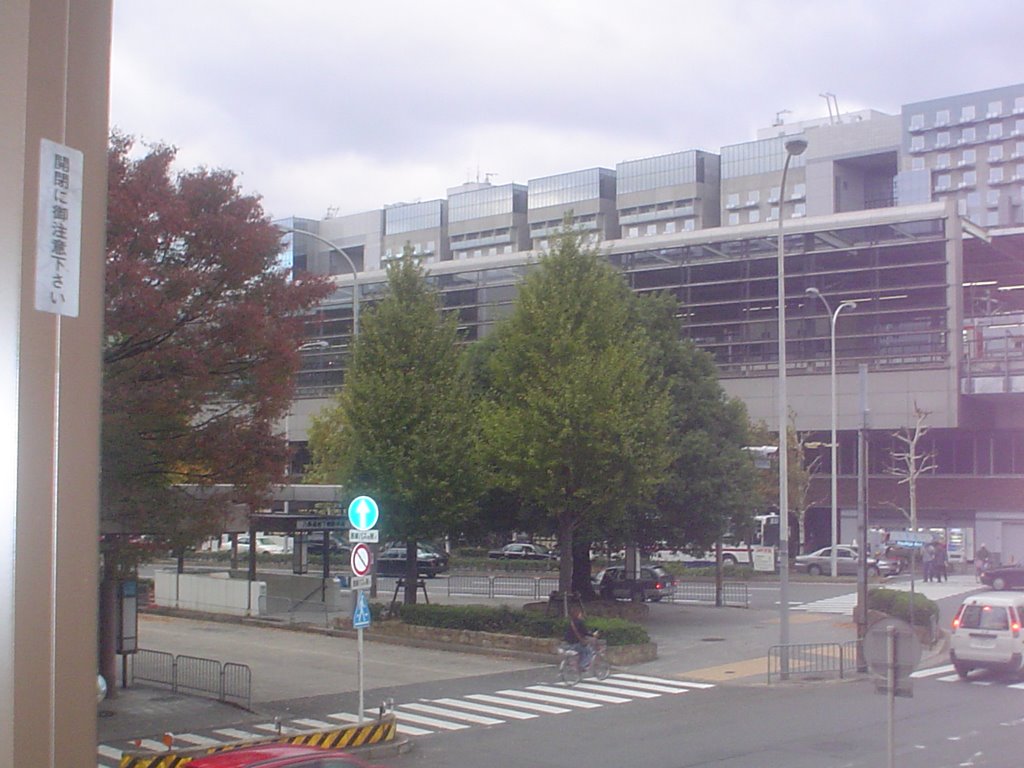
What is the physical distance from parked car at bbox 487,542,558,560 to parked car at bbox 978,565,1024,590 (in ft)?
69.3

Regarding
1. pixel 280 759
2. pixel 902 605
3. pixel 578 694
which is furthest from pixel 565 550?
pixel 280 759

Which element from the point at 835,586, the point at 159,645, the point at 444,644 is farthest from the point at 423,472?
the point at 835,586

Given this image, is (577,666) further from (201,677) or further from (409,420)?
(409,420)

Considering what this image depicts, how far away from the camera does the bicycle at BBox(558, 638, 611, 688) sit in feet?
66.8

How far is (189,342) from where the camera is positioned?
10.5 m

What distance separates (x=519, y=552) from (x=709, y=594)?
659 inches

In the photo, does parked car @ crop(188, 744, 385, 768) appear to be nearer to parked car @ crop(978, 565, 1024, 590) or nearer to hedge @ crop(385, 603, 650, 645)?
hedge @ crop(385, 603, 650, 645)

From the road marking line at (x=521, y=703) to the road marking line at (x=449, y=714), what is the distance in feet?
3.11

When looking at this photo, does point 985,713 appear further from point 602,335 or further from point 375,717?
point 602,335

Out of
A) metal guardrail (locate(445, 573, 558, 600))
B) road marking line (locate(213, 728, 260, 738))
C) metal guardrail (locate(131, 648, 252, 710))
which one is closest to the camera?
road marking line (locate(213, 728, 260, 738))

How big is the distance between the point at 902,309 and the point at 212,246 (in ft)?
140

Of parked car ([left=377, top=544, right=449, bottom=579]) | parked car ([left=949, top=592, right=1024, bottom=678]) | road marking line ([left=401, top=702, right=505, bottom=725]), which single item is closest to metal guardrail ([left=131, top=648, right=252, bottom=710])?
road marking line ([left=401, top=702, right=505, bottom=725])

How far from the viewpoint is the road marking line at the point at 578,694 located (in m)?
18.0

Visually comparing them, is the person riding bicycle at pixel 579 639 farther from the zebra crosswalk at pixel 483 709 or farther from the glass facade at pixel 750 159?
the glass facade at pixel 750 159
